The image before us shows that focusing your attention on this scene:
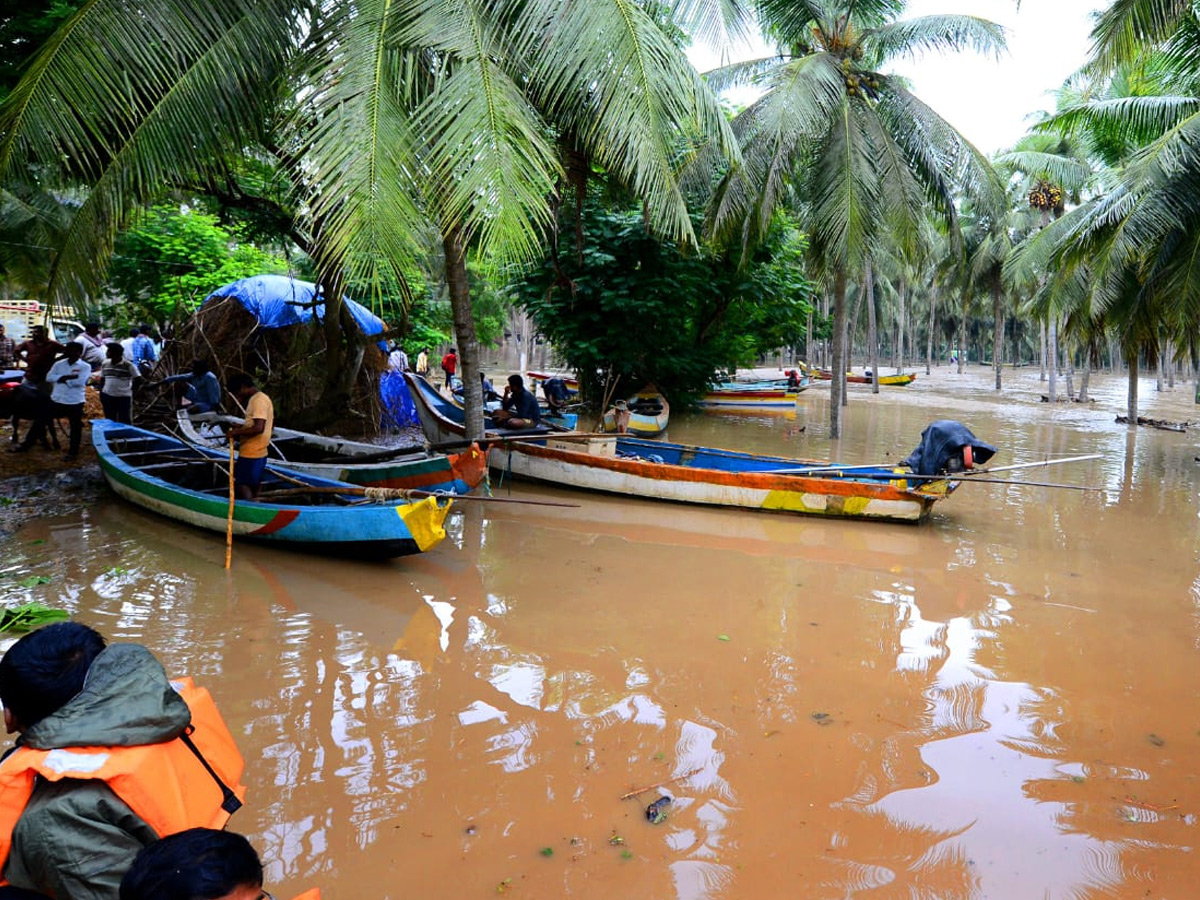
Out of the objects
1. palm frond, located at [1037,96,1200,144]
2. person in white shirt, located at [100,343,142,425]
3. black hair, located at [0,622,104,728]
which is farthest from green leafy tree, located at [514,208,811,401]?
black hair, located at [0,622,104,728]

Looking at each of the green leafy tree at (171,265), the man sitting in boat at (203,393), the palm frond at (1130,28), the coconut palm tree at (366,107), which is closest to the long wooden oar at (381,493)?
the coconut palm tree at (366,107)

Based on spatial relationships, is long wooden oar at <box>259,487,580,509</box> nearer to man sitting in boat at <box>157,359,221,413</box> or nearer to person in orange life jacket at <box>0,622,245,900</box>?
man sitting in boat at <box>157,359,221,413</box>

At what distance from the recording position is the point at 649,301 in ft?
51.8

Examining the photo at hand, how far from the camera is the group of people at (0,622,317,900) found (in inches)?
69.1

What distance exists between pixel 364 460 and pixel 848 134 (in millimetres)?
9285

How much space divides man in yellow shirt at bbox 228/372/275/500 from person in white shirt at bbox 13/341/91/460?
3.88m

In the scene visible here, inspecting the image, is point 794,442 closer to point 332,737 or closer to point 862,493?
point 862,493

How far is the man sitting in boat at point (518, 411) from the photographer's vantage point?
11.4 m

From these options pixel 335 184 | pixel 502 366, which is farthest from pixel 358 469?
pixel 502 366

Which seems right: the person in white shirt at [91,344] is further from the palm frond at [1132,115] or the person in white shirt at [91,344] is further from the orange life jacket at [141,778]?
the palm frond at [1132,115]

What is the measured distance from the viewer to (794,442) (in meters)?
17.1

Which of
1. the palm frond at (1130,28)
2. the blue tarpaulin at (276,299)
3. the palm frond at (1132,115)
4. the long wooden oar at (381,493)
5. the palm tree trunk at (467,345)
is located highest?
the palm frond at (1132,115)

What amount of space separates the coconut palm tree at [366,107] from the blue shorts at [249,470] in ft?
7.35

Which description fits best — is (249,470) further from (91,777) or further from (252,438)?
(91,777)
